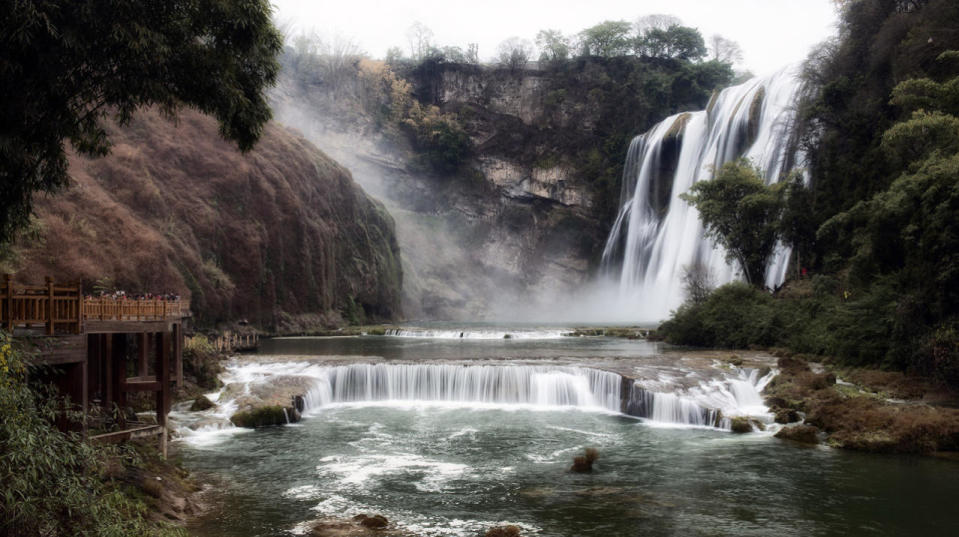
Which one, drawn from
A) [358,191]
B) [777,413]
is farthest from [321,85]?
[777,413]

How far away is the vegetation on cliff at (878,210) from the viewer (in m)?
22.8

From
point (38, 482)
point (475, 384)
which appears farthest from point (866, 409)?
point (38, 482)

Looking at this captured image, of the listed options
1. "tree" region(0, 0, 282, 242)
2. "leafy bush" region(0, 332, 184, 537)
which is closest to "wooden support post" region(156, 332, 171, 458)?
"tree" region(0, 0, 282, 242)

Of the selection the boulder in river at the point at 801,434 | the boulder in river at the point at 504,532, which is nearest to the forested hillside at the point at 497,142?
the boulder in river at the point at 801,434

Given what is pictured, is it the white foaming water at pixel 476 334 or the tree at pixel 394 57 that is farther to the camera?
the tree at pixel 394 57

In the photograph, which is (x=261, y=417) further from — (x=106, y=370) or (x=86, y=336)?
(x=86, y=336)

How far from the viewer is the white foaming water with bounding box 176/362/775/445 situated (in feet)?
77.9

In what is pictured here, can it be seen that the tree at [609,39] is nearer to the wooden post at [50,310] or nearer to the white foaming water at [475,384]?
the white foaming water at [475,384]

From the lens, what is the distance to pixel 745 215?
133ft

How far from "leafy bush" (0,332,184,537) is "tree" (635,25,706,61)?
86582 mm

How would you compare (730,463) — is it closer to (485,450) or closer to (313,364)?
(485,450)

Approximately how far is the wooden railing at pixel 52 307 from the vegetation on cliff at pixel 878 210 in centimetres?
2265

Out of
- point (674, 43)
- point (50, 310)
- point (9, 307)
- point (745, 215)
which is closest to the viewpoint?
point (9, 307)

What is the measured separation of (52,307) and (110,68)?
4.22 meters
